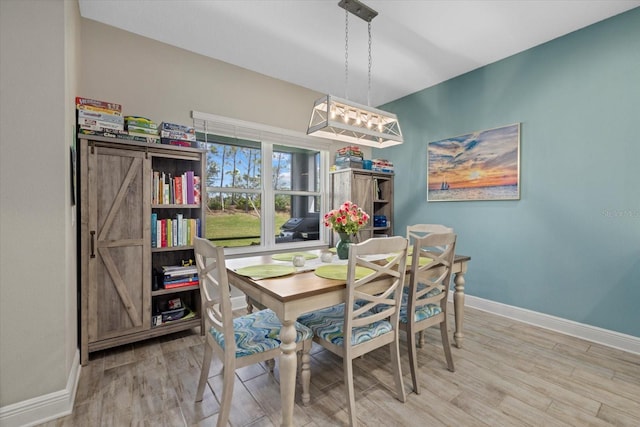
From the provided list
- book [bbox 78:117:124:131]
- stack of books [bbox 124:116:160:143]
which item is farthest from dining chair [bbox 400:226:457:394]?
book [bbox 78:117:124:131]

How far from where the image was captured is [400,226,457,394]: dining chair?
1.78 meters

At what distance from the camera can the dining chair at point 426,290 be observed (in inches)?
70.1

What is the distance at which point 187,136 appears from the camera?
2.62m

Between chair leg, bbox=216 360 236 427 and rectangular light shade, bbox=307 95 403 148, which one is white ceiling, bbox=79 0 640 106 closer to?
rectangular light shade, bbox=307 95 403 148

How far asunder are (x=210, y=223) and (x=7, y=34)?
2104 mm

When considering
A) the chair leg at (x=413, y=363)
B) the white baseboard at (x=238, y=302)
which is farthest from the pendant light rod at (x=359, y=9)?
the white baseboard at (x=238, y=302)

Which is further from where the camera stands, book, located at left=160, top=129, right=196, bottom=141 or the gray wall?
book, located at left=160, top=129, right=196, bottom=141

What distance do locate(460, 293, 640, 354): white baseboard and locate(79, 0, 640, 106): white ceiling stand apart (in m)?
2.69

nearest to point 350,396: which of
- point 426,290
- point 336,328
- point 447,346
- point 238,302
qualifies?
point 336,328

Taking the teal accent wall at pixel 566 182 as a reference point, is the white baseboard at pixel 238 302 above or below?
below

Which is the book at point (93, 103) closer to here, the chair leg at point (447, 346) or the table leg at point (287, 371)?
the table leg at point (287, 371)

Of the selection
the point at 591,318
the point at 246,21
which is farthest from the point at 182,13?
the point at 591,318

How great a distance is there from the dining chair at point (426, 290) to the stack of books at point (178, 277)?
1.86 meters

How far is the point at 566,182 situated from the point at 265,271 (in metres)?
2.90
